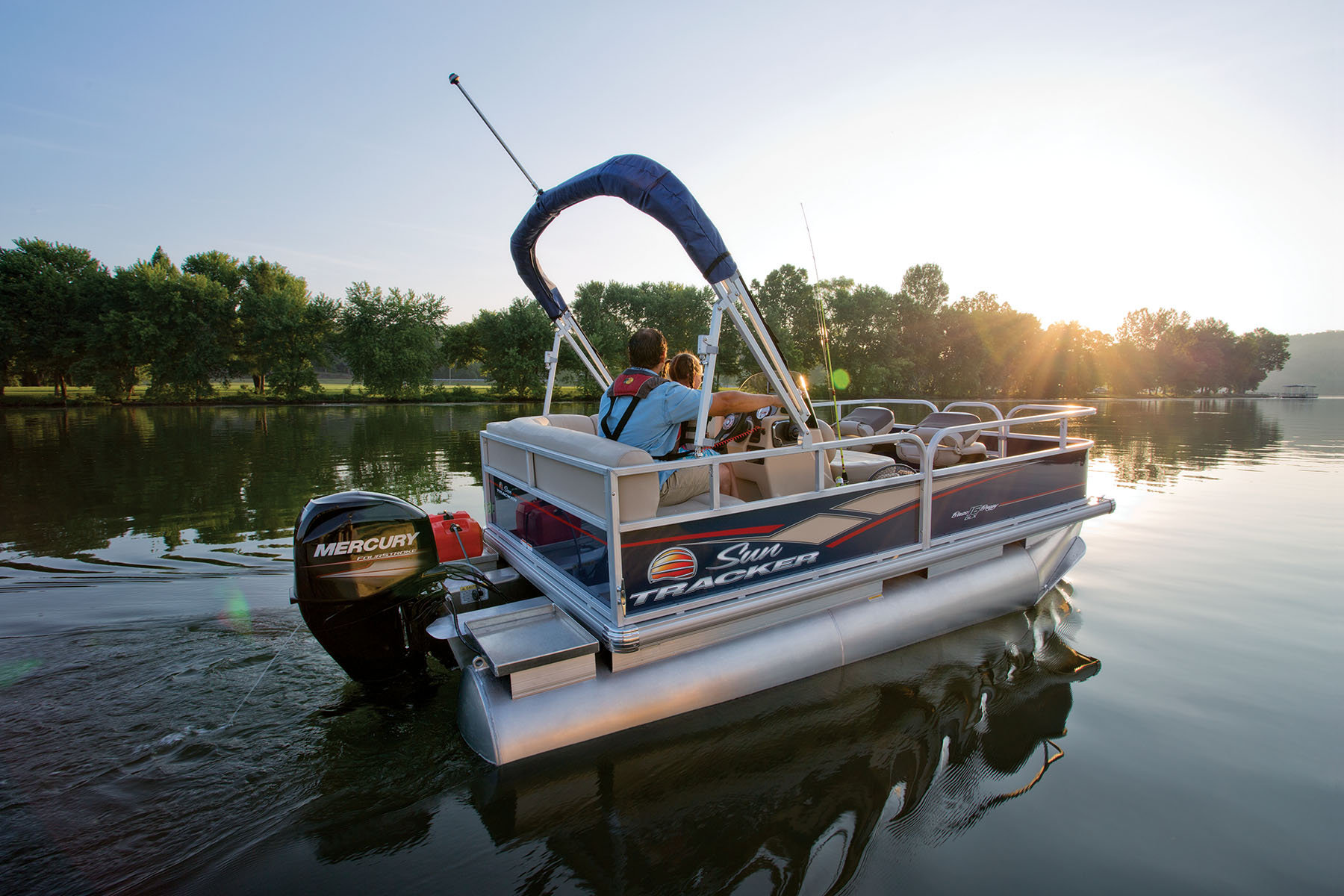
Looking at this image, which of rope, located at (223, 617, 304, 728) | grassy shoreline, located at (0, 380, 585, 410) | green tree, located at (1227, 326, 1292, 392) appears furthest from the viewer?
green tree, located at (1227, 326, 1292, 392)

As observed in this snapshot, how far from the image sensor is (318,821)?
8.77ft

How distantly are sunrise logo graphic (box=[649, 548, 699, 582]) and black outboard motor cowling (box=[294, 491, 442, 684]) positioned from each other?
1269 millimetres

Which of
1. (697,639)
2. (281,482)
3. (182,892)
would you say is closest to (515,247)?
(697,639)

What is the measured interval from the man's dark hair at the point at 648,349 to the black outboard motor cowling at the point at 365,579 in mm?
1564

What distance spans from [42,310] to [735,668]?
169ft

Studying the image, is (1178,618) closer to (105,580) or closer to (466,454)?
(105,580)

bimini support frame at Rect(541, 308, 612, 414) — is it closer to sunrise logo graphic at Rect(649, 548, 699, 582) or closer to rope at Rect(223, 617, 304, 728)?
sunrise logo graphic at Rect(649, 548, 699, 582)

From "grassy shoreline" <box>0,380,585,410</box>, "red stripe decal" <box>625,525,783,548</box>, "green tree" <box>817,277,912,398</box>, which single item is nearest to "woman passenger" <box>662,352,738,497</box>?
"red stripe decal" <box>625,525,783,548</box>

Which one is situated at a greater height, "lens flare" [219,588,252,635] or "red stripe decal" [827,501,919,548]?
"red stripe decal" [827,501,919,548]

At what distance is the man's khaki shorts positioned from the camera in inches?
142

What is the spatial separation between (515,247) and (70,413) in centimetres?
3531

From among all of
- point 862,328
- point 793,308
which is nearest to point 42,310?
point 793,308

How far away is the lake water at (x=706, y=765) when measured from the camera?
99.5 inches

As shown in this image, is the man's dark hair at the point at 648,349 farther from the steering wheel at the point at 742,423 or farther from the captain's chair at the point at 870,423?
the captain's chair at the point at 870,423
